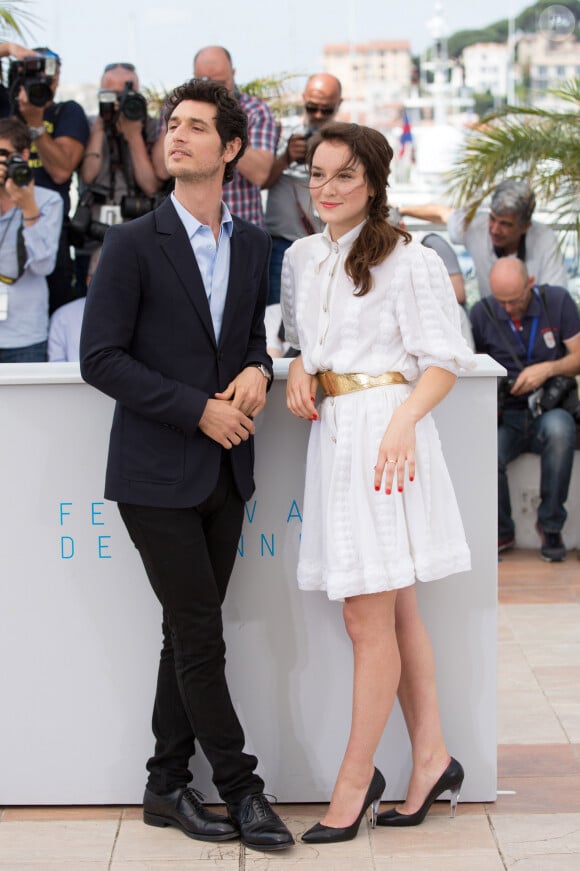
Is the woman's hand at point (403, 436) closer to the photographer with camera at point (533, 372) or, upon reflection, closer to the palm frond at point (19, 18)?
the photographer with camera at point (533, 372)

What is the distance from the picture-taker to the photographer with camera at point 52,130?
5055 millimetres

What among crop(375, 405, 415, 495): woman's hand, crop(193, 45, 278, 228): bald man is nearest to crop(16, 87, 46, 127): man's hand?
crop(193, 45, 278, 228): bald man

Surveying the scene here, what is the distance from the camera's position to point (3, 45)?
5.19m

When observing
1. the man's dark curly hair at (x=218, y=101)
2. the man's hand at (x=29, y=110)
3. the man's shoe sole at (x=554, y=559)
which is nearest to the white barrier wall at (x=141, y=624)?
the man's dark curly hair at (x=218, y=101)

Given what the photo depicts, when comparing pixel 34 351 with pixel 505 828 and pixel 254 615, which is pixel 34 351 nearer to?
pixel 254 615

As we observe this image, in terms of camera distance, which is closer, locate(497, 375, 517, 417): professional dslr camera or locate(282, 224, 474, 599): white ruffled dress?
locate(282, 224, 474, 599): white ruffled dress

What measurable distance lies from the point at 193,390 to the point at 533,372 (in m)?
3.15

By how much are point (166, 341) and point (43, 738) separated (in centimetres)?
112

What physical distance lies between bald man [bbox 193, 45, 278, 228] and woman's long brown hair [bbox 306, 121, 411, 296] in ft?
8.09

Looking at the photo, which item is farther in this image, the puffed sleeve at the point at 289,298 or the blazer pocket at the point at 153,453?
the puffed sleeve at the point at 289,298

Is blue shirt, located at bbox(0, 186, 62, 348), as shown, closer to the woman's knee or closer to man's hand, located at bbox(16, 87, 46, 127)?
man's hand, located at bbox(16, 87, 46, 127)

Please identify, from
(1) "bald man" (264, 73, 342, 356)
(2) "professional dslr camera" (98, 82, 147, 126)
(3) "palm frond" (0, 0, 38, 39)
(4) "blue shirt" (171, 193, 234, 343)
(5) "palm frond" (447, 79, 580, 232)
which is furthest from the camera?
(5) "palm frond" (447, 79, 580, 232)

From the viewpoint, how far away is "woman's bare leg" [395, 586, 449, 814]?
2.94 metres

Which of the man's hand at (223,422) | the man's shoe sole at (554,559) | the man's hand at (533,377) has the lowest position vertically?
the man's shoe sole at (554,559)
